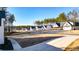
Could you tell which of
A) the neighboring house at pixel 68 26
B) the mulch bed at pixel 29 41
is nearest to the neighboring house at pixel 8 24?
the mulch bed at pixel 29 41

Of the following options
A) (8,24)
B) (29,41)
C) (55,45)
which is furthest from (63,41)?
(8,24)

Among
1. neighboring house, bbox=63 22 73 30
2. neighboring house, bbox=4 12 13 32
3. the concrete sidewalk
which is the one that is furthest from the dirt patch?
neighboring house, bbox=4 12 13 32

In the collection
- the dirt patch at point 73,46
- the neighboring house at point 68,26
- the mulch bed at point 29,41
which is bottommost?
the dirt patch at point 73,46

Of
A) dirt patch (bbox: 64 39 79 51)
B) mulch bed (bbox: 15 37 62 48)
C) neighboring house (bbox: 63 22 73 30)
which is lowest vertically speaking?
dirt patch (bbox: 64 39 79 51)

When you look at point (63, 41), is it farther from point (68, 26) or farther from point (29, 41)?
point (29, 41)

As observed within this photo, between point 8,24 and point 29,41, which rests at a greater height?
point 8,24

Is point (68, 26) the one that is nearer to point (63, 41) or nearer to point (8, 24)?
point (63, 41)

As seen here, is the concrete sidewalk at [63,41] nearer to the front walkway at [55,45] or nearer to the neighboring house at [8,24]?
the front walkway at [55,45]

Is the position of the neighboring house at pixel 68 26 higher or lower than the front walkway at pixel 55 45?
higher

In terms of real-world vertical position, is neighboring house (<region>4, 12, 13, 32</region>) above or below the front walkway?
above

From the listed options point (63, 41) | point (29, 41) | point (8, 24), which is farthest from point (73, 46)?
point (8, 24)

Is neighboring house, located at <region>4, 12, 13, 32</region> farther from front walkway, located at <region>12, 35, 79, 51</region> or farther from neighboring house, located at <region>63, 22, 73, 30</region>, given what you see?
neighboring house, located at <region>63, 22, 73, 30</region>
